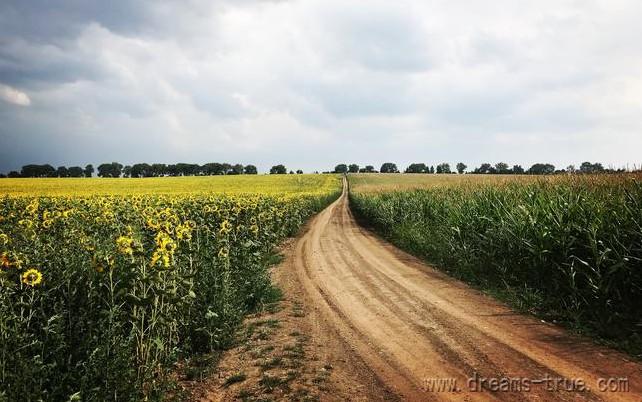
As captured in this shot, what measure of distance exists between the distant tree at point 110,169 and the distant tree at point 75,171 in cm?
659

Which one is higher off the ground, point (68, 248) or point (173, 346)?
point (68, 248)

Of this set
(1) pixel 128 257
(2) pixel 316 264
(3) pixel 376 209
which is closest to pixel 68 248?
(1) pixel 128 257

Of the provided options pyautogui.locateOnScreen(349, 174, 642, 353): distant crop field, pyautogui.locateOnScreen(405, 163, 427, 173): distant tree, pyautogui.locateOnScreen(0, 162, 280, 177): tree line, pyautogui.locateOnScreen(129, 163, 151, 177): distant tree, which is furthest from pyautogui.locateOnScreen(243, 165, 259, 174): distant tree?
pyautogui.locateOnScreen(349, 174, 642, 353): distant crop field

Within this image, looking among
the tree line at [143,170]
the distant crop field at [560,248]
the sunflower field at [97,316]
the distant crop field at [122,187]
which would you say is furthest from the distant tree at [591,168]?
the tree line at [143,170]

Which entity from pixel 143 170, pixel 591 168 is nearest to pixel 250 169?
pixel 143 170

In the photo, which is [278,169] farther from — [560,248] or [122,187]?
[560,248]

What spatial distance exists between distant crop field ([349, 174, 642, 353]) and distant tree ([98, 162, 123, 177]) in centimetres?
12841

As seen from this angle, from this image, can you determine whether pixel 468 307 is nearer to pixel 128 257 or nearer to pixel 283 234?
pixel 128 257

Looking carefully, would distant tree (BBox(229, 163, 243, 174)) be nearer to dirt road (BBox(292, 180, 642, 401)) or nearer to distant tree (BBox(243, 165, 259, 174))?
distant tree (BBox(243, 165, 259, 174))

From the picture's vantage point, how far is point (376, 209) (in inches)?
1057

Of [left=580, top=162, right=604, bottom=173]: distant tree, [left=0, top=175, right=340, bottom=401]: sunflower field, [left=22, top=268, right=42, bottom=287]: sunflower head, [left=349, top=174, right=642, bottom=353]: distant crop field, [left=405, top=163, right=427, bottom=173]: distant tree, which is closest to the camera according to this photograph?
[left=0, top=175, right=340, bottom=401]: sunflower field

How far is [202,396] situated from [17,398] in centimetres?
203

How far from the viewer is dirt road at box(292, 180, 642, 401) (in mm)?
4855

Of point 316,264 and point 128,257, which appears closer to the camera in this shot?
point 128,257
